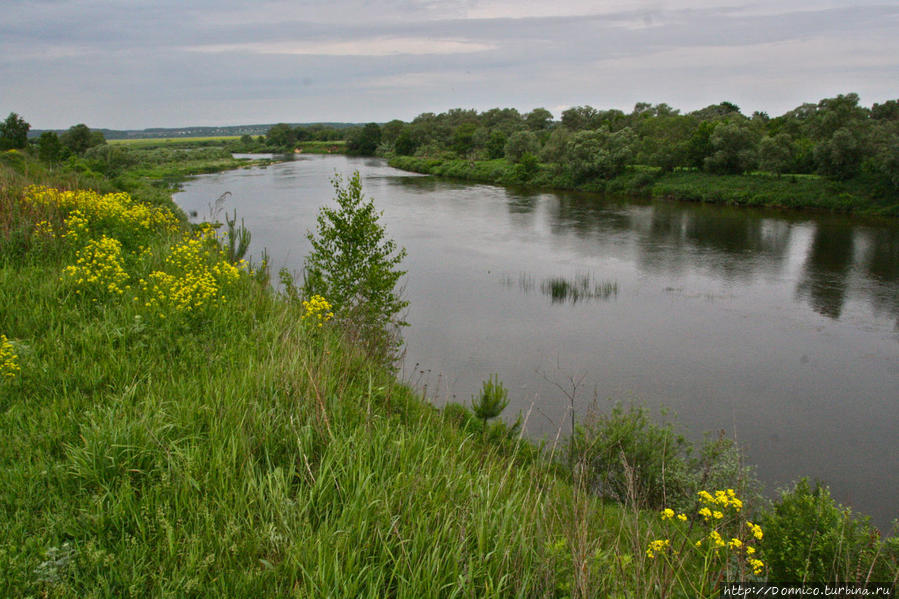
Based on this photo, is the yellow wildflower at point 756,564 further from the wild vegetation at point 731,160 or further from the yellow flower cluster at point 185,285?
the wild vegetation at point 731,160

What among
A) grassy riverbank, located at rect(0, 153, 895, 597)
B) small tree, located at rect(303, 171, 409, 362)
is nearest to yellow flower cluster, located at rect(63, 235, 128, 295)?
grassy riverbank, located at rect(0, 153, 895, 597)

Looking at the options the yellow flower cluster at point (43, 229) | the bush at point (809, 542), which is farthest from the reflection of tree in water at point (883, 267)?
the yellow flower cluster at point (43, 229)

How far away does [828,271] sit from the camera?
2455 cm

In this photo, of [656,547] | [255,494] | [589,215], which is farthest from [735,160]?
[255,494]

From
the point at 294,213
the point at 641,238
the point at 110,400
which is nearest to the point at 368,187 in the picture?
the point at 294,213

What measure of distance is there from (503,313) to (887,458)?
11.0 meters

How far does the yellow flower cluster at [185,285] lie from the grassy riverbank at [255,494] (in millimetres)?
267

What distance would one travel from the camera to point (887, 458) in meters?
11.5

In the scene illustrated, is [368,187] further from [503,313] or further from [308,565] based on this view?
[308,565]

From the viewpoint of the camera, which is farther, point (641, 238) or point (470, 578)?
point (641, 238)

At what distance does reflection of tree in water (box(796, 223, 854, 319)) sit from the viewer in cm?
2100

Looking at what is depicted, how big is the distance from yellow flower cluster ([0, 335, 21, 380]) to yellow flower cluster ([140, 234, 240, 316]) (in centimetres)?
139

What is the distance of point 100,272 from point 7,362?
2376 mm

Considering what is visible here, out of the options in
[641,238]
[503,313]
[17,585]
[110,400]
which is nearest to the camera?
[17,585]
